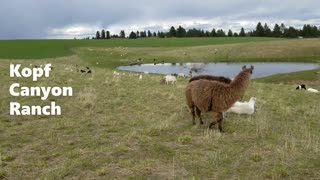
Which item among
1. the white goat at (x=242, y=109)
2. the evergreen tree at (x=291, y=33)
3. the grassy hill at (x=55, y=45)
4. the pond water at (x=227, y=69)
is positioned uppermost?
the evergreen tree at (x=291, y=33)

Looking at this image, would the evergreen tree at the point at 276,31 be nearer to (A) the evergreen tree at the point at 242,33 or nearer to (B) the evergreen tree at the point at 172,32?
(A) the evergreen tree at the point at 242,33

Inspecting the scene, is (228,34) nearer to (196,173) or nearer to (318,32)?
(318,32)

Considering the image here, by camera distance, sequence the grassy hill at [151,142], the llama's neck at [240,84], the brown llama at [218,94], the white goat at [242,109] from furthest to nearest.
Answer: the white goat at [242,109]
the llama's neck at [240,84]
the brown llama at [218,94]
the grassy hill at [151,142]

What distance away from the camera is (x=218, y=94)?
9914 millimetres

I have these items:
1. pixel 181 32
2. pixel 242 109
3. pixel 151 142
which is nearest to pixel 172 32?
pixel 181 32

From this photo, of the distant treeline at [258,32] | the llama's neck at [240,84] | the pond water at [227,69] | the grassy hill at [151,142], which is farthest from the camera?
the distant treeline at [258,32]

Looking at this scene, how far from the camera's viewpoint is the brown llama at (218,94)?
9883 millimetres

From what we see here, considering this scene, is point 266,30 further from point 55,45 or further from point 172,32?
point 55,45

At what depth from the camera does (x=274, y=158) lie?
25.9ft

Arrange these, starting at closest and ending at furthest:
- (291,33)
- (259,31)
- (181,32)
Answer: (291,33) < (259,31) < (181,32)

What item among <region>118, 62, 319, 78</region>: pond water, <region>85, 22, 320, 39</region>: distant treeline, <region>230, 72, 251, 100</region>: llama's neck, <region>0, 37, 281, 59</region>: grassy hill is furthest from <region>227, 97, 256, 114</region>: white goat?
<region>85, 22, 320, 39</region>: distant treeline

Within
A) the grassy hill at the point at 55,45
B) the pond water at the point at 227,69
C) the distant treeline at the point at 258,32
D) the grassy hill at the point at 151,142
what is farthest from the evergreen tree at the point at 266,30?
the grassy hill at the point at 151,142

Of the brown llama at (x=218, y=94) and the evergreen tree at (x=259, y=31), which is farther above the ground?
the evergreen tree at (x=259, y=31)

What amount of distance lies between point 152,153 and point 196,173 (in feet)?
4.65
